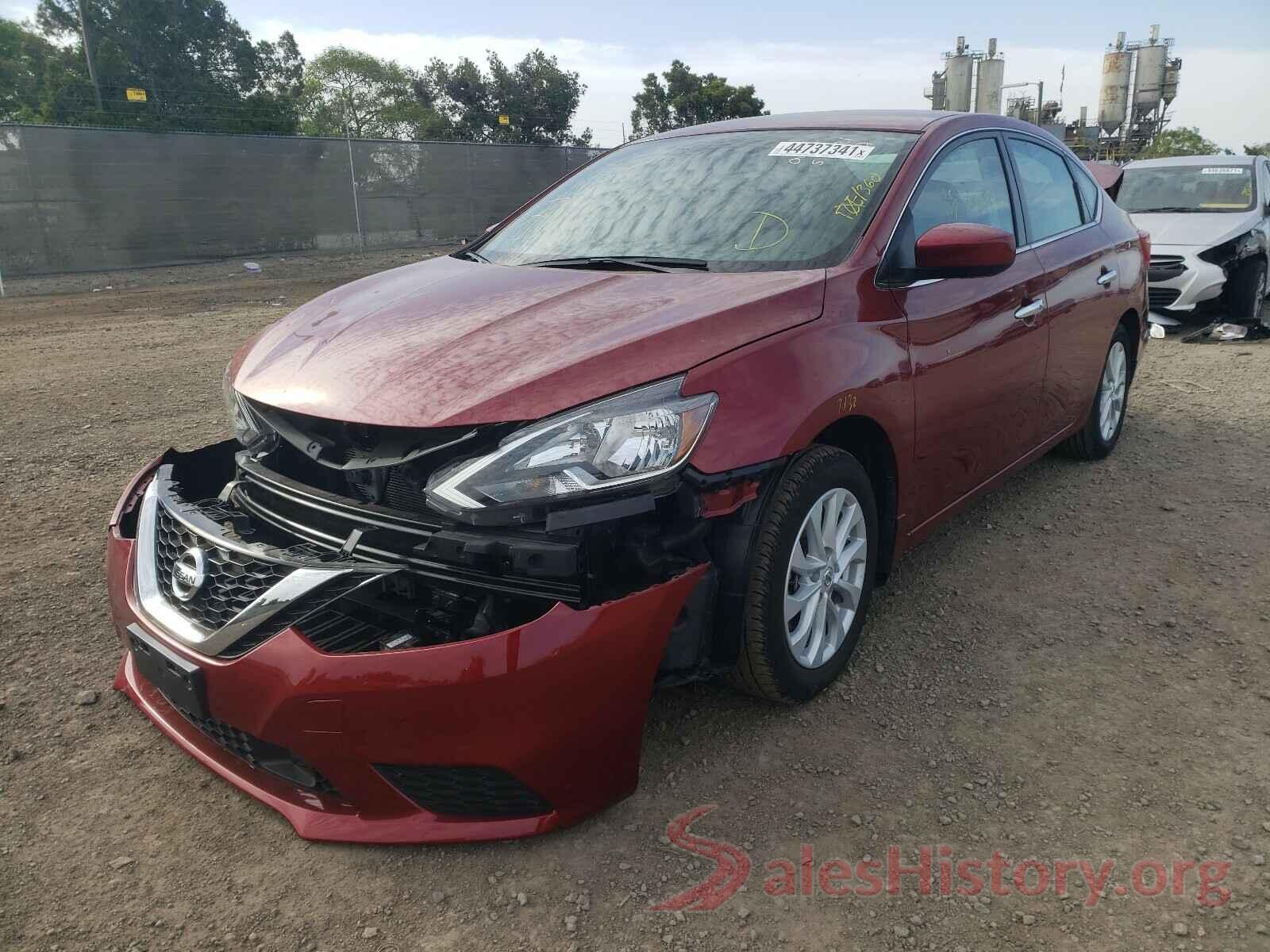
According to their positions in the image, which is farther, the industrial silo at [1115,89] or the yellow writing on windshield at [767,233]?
the industrial silo at [1115,89]

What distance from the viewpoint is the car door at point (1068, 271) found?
12.4 feet

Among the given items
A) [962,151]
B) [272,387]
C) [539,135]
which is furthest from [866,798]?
[539,135]

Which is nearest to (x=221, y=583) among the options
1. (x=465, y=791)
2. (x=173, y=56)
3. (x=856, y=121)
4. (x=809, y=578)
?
(x=465, y=791)

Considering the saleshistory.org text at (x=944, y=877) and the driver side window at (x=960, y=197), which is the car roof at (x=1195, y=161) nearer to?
the driver side window at (x=960, y=197)

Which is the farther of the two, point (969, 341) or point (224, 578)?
point (969, 341)

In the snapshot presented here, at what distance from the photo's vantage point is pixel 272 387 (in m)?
2.37

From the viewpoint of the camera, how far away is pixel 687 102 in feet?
149

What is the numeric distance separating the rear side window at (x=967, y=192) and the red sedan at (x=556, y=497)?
0.08ft

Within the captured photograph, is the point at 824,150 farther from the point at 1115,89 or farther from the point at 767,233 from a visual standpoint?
the point at 1115,89

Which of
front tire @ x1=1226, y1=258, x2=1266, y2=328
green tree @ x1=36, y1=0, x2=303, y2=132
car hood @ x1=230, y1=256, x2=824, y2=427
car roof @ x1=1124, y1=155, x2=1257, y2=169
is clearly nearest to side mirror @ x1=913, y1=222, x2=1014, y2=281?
car hood @ x1=230, y1=256, x2=824, y2=427

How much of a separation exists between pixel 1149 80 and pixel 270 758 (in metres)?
65.8

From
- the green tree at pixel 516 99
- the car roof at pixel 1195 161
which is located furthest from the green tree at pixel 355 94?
the car roof at pixel 1195 161

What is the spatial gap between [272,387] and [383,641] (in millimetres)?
758

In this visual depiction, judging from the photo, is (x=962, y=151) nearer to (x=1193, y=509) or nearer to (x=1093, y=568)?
(x=1093, y=568)
